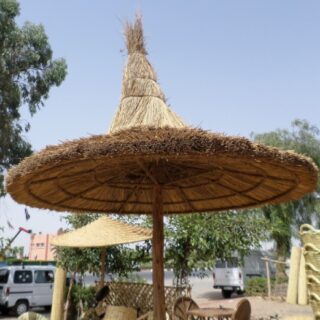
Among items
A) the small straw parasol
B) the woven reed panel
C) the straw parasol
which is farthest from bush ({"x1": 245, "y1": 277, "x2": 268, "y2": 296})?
the straw parasol

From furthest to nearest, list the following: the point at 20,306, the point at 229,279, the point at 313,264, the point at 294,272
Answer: the point at 229,279
the point at 20,306
the point at 294,272
the point at 313,264

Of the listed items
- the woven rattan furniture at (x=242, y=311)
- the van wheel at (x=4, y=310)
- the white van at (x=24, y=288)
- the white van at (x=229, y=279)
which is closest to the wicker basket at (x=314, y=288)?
the woven rattan furniture at (x=242, y=311)

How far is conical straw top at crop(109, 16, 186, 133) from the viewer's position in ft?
12.1

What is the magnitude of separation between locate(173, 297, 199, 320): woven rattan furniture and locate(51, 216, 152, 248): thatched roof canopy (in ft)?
5.08

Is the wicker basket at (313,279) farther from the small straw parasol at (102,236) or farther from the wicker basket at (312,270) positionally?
the small straw parasol at (102,236)

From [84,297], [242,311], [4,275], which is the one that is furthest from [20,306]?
[242,311]

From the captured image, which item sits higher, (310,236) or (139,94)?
(139,94)

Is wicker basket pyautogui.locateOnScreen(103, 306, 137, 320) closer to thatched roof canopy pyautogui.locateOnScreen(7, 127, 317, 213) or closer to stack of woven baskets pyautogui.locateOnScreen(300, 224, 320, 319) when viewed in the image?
thatched roof canopy pyautogui.locateOnScreen(7, 127, 317, 213)

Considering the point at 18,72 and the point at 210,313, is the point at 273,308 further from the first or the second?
the point at 18,72

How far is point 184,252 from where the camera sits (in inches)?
364

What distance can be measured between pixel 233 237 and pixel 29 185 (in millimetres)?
6734

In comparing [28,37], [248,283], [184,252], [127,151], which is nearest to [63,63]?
[28,37]

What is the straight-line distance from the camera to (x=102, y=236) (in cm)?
796

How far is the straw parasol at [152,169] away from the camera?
2582 millimetres
